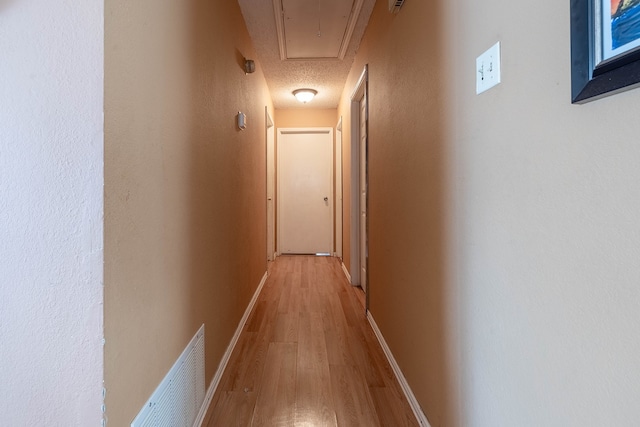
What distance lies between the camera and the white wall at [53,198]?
71 cm

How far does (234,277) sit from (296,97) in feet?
9.35

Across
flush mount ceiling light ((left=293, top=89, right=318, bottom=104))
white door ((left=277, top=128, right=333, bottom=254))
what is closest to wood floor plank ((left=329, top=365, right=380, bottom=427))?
flush mount ceiling light ((left=293, top=89, right=318, bottom=104))

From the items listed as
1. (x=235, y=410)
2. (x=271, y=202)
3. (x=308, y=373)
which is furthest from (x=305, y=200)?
(x=235, y=410)

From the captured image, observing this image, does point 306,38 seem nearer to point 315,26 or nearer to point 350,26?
point 315,26

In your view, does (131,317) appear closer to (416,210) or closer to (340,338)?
(416,210)

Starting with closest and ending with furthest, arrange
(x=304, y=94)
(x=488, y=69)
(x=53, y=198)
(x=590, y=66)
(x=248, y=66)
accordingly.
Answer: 1. (x=590, y=66)
2. (x=53, y=198)
3. (x=488, y=69)
4. (x=248, y=66)
5. (x=304, y=94)

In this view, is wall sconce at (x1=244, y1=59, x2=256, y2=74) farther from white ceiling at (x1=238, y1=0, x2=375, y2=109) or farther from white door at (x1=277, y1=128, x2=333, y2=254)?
white door at (x1=277, y1=128, x2=333, y2=254)

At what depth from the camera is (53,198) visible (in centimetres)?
72

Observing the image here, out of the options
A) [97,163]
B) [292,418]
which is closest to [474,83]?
[97,163]

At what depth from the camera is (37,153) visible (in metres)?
0.72

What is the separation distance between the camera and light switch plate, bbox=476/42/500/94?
0.80m

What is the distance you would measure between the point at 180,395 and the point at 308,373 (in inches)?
30.5

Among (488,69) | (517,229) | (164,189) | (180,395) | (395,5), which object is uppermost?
(395,5)

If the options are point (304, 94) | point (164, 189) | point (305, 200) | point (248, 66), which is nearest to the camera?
point (164, 189)
